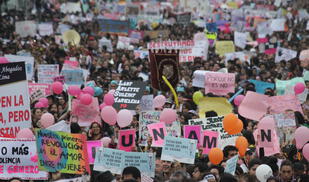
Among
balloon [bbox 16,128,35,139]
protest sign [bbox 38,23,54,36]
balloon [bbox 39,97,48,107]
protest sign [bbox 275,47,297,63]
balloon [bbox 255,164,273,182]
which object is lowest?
protest sign [bbox 38,23,54,36]

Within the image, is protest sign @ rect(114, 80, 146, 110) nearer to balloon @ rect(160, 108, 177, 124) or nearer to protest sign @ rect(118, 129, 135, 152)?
balloon @ rect(160, 108, 177, 124)

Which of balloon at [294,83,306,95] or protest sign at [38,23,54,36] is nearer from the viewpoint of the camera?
balloon at [294,83,306,95]

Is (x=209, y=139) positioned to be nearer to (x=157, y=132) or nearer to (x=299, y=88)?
(x=157, y=132)

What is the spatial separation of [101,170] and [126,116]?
2.03m

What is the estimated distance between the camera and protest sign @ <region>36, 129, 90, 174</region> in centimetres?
816

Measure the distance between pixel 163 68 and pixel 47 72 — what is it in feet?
12.2

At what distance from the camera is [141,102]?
1178cm

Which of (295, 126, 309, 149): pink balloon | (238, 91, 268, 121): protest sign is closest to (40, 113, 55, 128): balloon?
(238, 91, 268, 121): protest sign

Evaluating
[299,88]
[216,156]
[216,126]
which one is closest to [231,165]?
[216,156]

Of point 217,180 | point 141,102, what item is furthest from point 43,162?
point 141,102

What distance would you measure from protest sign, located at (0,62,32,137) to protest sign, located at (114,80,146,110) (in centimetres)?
210

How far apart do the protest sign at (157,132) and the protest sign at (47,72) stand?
19.3 ft

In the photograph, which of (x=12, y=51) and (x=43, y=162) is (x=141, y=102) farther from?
(x=12, y=51)

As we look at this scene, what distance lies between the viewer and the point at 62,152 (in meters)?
8.25
